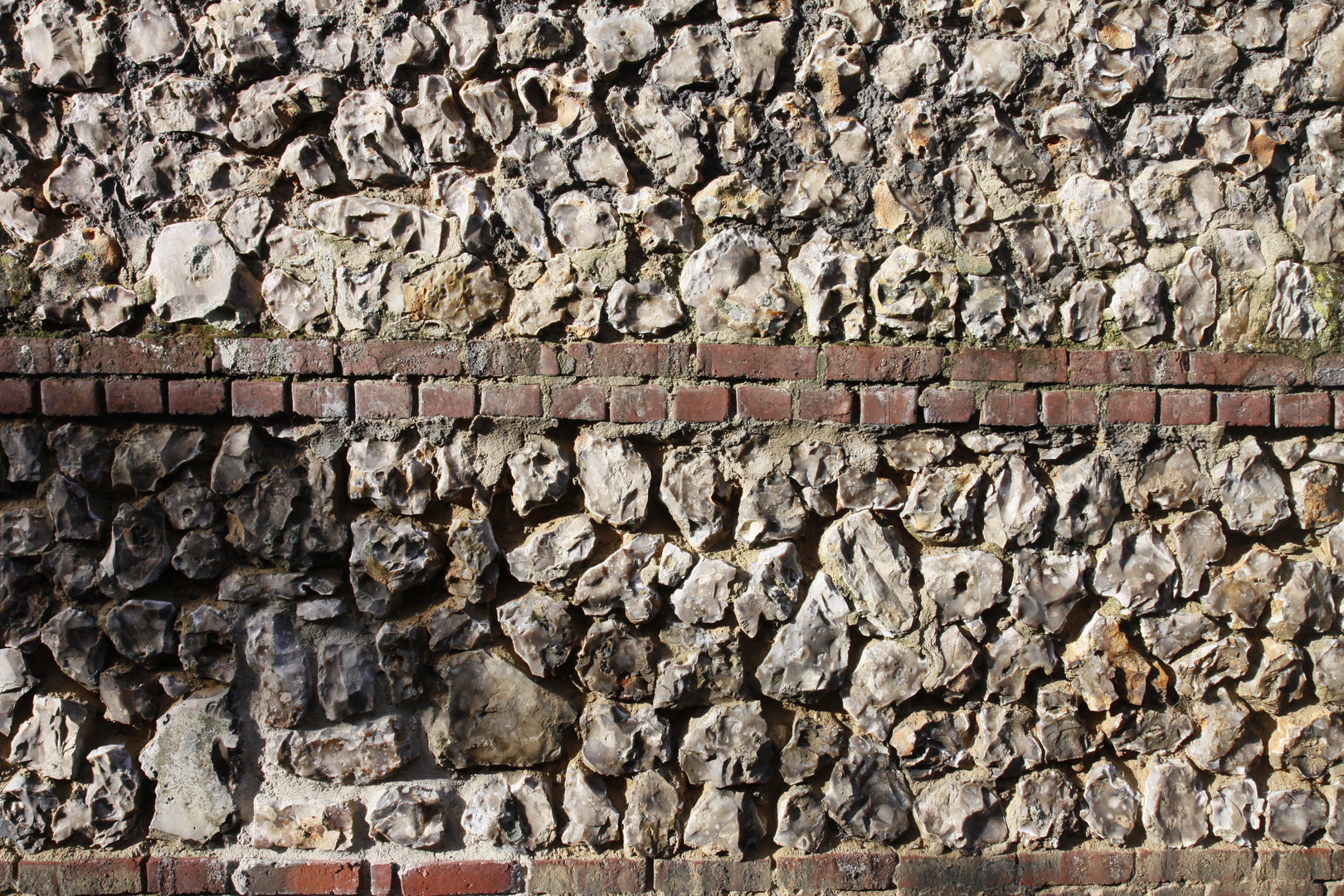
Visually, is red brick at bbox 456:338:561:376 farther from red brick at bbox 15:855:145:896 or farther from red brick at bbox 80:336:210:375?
red brick at bbox 15:855:145:896

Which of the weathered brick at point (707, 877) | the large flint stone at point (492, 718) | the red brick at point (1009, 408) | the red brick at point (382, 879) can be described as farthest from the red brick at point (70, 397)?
the red brick at point (1009, 408)

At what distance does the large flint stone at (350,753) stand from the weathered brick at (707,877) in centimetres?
65

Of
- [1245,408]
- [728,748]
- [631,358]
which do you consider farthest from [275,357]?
[1245,408]

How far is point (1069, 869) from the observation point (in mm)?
1975

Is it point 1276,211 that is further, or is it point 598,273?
point 1276,211

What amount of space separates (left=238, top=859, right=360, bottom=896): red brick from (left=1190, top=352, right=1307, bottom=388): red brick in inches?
89.9

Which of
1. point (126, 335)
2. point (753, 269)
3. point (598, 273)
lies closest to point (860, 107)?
point (753, 269)

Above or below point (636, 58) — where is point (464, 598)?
below

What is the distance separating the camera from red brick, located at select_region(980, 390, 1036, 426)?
1973mm

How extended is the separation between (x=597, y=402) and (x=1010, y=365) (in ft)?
3.21

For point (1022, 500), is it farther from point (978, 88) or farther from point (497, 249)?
point (497, 249)

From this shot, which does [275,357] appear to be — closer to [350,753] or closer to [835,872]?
[350,753]

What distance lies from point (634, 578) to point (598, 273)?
0.71 meters

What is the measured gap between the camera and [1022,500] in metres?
1.98
